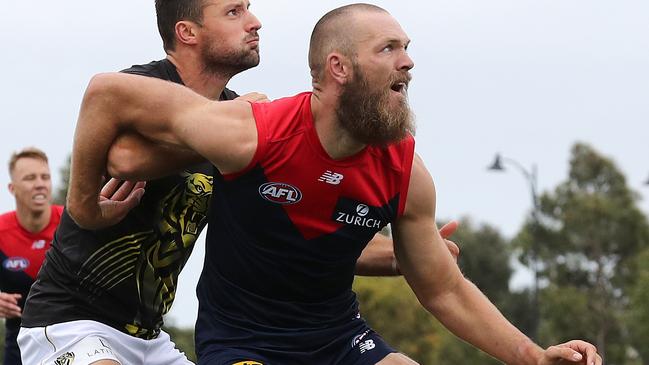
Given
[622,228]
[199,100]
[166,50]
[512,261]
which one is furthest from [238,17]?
[512,261]

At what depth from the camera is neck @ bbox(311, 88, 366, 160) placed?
273 inches

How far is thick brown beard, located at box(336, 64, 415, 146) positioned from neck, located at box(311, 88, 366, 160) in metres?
0.03

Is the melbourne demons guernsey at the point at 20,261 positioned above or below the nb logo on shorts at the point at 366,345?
below

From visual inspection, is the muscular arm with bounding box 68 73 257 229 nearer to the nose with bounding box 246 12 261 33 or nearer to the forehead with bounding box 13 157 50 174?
the nose with bounding box 246 12 261 33

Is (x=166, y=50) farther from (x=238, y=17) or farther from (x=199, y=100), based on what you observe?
(x=199, y=100)

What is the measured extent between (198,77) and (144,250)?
3.13 feet

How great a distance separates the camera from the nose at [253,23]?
7.84m

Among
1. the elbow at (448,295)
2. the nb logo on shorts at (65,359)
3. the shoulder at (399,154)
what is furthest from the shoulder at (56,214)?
the shoulder at (399,154)

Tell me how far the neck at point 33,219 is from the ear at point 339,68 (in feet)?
21.9

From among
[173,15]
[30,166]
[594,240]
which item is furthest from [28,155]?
[594,240]

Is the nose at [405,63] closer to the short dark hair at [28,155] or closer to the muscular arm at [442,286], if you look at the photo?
the muscular arm at [442,286]

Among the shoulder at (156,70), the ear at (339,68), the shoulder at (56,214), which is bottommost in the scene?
the shoulder at (56,214)

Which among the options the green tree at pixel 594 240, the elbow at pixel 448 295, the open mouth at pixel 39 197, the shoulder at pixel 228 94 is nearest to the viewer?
the elbow at pixel 448 295

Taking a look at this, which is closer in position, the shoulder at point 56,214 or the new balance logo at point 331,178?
the new balance logo at point 331,178
